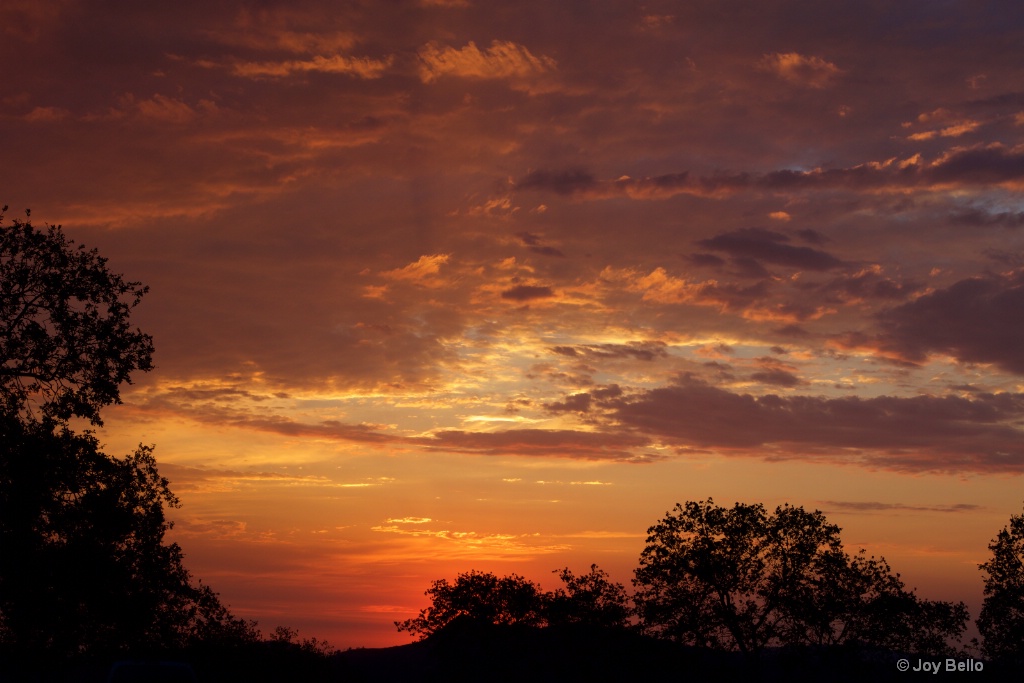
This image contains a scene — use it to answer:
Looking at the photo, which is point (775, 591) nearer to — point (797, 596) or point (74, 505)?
point (797, 596)

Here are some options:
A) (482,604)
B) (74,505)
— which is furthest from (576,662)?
(74,505)

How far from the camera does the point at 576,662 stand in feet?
231

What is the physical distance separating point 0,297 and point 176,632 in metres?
17.8

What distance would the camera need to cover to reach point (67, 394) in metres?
34.5

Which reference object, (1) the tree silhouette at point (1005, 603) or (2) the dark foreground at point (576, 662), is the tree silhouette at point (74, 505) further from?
(1) the tree silhouette at point (1005, 603)

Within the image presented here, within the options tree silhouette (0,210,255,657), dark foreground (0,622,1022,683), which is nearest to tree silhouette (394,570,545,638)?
dark foreground (0,622,1022,683)

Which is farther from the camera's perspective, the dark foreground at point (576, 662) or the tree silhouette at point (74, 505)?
the dark foreground at point (576, 662)

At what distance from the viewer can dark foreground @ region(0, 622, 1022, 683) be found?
2324 inches

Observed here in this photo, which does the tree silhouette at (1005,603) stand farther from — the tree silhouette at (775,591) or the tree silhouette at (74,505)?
the tree silhouette at (74,505)

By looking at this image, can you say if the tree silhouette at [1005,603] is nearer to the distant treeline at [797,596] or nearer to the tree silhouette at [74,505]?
the distant treeline at [797,596]

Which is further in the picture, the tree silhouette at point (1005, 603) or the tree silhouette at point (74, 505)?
the tree silhouette at point (1005, 603)

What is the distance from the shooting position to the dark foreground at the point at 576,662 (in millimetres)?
59031

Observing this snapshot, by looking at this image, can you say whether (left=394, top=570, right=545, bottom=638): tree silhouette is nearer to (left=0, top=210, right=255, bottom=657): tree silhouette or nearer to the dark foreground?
the dark foreground

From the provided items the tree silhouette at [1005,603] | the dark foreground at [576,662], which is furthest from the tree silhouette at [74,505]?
the tree silhouette at [1005,603]
